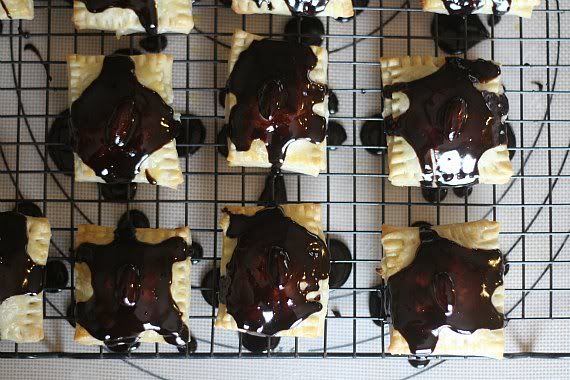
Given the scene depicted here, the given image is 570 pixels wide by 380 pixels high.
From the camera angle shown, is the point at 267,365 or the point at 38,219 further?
the point at 267,365

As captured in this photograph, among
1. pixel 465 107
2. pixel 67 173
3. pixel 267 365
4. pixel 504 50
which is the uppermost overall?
pixel 504 50

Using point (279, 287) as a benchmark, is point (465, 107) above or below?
above

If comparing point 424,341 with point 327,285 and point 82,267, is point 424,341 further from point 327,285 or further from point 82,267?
point 82,267

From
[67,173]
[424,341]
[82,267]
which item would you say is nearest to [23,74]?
[67,173]

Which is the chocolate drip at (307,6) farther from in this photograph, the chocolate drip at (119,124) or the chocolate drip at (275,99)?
the chocolate drip at (119,124)

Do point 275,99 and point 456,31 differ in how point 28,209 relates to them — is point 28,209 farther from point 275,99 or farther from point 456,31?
point 456,31

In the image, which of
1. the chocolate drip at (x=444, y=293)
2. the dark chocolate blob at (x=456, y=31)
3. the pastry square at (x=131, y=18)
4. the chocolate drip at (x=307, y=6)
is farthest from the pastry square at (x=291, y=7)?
the chocolate drip at (x=444, y=293)
